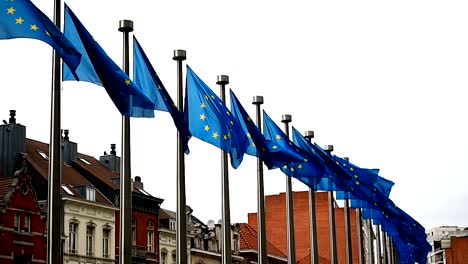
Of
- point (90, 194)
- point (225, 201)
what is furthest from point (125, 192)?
point (90, 194)

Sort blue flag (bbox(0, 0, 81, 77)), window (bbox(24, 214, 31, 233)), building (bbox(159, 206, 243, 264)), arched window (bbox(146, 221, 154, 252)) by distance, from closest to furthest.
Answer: blue flag (bbox(0, 0, 81, 77))
window (bbox(24, 214, 31, 233))
arched window (bbox(146, 221, 154, 252))
building (bbox(159, 206, 243, 264))

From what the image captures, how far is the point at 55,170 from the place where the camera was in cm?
1889

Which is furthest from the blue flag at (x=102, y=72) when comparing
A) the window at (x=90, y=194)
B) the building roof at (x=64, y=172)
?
the window at (x=90, y=194)

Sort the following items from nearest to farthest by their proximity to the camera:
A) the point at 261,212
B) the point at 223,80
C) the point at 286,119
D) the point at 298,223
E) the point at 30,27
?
the point at 30,27
the point at 223,80
the point at 261,212
the point at 286,119
the point at 298,223

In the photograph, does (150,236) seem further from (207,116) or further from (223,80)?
(207,116)

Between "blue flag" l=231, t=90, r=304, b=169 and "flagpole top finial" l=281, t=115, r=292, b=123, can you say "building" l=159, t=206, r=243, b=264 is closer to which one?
"flagpole top finial" l=281, t=115, r=292, b=123

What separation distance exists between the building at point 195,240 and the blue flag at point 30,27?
57.2 metres

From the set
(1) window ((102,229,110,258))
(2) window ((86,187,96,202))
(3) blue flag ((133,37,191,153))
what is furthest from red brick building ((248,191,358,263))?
(3) blue flag ((133,37,191,153))

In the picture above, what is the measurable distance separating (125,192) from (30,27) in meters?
5.87

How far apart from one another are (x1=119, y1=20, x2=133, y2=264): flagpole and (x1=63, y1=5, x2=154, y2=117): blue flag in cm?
212

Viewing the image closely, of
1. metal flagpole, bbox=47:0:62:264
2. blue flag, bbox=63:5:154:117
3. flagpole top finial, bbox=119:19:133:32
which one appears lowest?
metal flagpole, bbox=47:0:62:264

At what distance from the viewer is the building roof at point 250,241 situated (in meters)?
88.2

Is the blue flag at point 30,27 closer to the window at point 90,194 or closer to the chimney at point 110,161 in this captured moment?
the window at point 90,194

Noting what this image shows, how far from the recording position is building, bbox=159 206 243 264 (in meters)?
74.7
